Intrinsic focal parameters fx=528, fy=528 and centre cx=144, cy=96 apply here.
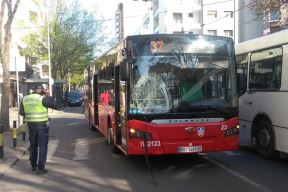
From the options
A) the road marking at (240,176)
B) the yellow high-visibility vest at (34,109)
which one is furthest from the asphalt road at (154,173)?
the yellow high-visibility vest at (34,109)

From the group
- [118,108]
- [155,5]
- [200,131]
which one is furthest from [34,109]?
[155,5]

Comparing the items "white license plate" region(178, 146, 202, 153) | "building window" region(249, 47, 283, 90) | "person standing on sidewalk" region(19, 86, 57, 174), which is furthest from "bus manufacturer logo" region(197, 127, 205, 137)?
"person standing on sidewalk" region(19, 86, 57, 174)

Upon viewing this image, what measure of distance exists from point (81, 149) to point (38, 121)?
4.47 m

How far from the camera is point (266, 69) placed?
39.4 feet

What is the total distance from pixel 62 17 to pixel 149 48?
4344 centimetres

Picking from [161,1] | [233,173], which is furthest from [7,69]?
[161,1]

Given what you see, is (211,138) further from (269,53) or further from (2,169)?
(2,169)

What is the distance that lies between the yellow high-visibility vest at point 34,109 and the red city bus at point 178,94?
1.70 m

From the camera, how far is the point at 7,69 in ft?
68.8

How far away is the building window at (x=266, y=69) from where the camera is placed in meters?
11.3

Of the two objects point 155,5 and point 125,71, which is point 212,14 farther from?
point 125,71

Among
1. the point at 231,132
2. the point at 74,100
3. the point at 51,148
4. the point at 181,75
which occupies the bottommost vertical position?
the point at 51,148

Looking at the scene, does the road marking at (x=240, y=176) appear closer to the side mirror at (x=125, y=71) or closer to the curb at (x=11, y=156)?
the side mirror at (x=125, y=71)

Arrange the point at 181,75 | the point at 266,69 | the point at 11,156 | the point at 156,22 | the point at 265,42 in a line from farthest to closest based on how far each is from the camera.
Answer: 1. the point at 156,22
2. the point at 11,156
3. the point at 265,42
4. the point at 266,69
5. the point at 181,75
